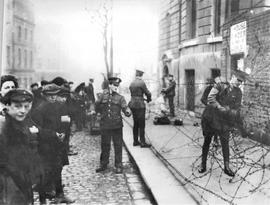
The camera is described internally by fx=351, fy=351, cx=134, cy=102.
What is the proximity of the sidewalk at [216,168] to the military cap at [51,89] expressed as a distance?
5.22ft

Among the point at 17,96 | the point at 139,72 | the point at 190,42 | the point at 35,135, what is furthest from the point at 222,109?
the point at 17,96

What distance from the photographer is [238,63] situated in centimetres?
373

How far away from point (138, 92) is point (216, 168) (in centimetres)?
142

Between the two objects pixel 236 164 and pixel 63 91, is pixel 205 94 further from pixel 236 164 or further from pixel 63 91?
pixel 63 91

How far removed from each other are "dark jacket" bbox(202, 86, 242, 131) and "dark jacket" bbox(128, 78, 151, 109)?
3.33 feet

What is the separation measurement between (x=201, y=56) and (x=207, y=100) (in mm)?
689

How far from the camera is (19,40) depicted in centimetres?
403

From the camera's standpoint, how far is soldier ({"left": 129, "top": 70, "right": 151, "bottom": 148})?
4.70m

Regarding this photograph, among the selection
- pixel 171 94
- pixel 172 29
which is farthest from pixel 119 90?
pixel 172 29

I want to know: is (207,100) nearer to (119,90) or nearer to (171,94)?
(171,94)

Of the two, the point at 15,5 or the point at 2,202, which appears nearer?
the point at 2,202

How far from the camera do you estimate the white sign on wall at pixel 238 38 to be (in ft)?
12.4

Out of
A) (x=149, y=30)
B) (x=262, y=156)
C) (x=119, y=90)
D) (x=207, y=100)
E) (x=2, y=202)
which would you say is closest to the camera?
(x=2, y=202)

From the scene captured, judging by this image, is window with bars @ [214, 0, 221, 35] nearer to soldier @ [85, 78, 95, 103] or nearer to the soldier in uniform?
the soldier in uniform
